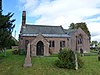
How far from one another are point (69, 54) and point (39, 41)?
1858 centimetres

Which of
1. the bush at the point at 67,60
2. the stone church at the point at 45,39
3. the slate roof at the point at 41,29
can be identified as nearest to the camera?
the bush at the point at 67,60

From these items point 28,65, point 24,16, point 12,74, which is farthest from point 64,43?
point 12,74

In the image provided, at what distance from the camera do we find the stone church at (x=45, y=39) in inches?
1679

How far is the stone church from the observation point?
4266cm

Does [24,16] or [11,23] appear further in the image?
[24,16]

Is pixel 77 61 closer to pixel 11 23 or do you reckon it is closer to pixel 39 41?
pixel 11 23

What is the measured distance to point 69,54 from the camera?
2516 cm

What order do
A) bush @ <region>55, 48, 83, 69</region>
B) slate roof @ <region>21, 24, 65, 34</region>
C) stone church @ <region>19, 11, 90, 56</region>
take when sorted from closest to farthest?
bush @ <region>55, 48, 83, 69</region>, stone church @ <region>19, 11, 90, 56</region>, slate roof @ <region>21, 24, 65, 34</region>

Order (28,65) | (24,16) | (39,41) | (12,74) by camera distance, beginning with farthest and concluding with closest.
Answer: (24,16) → (39,41) → (28,65) → (12,74)

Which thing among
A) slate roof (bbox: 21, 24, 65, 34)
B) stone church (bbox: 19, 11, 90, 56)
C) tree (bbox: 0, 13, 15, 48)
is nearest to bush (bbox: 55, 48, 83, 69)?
tree (bbox: 0, 13, 15, 48)

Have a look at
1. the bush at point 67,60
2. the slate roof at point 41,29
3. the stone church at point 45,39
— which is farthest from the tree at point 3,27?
the slate roof at point 41,29

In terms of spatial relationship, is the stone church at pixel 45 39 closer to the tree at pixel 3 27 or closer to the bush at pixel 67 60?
the tree at pixel 3 27

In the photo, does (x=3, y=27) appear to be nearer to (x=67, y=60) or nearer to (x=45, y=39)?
(x=67, y=60)

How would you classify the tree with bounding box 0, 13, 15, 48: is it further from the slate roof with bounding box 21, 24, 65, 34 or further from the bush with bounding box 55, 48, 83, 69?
the slate roof with bounding box 21, 24, 65, 34
